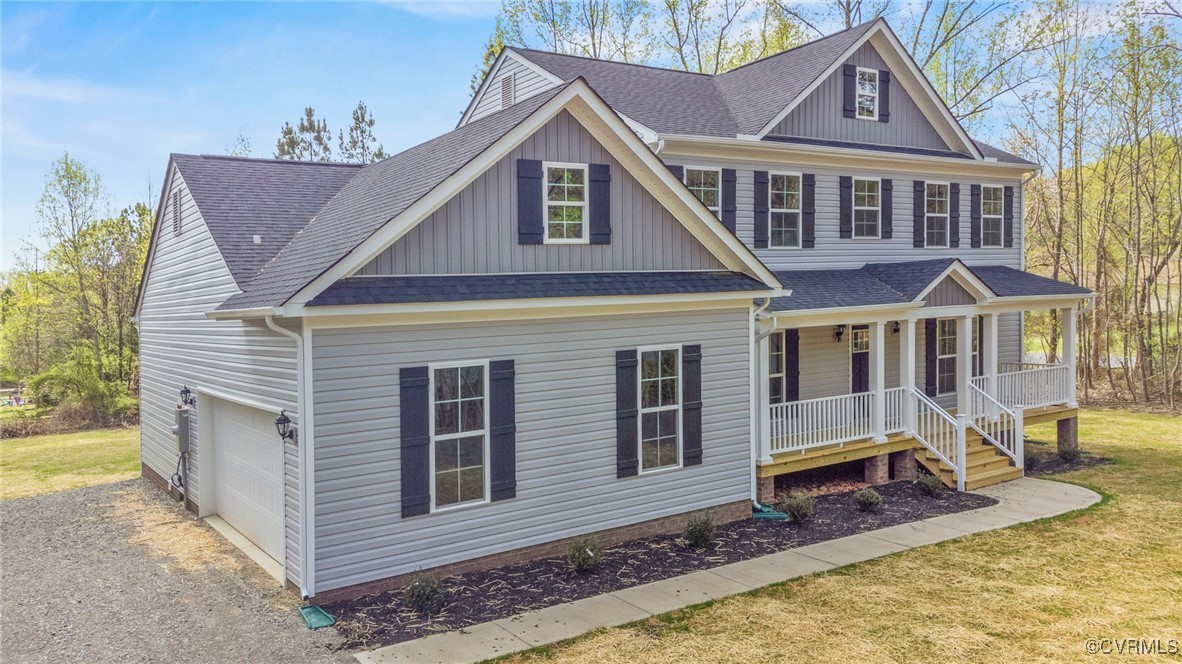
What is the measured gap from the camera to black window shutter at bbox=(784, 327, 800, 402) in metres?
15.4

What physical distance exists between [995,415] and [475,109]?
1354cm

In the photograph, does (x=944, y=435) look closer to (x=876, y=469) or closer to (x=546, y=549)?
(x=876, y=469)

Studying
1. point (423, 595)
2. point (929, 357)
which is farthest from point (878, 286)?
point (423, 595)

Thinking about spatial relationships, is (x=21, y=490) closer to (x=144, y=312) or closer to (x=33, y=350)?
(x=144, y=312)

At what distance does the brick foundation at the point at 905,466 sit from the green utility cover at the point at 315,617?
1066 cm

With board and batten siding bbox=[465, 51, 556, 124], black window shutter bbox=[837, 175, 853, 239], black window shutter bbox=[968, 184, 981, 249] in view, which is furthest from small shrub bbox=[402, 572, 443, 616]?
black window shutter bbox=[968, 184, 981, 249]

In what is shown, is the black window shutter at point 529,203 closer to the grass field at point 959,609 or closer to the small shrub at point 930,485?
the grass field at point 959,609

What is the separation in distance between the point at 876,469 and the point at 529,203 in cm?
850

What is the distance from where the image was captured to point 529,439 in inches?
399

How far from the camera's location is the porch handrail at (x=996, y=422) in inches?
604

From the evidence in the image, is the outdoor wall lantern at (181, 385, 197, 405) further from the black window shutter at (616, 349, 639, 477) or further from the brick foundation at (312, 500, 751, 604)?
the black window shutter at (616, 349, 639, 477)

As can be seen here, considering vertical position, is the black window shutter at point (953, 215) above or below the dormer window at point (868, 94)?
below

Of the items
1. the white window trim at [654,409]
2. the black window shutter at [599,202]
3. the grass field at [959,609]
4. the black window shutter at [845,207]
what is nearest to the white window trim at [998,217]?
the black window shutter at [845,207]

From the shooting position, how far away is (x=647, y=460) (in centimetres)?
1124
